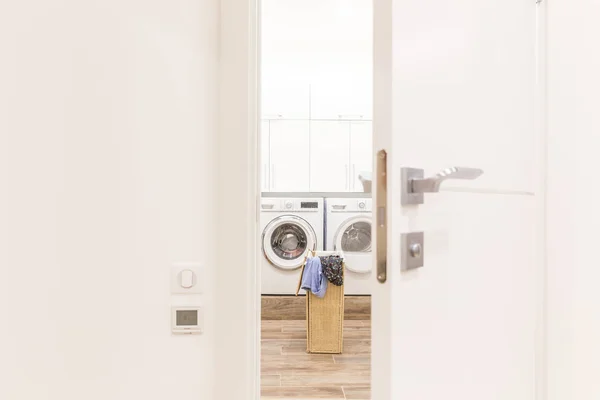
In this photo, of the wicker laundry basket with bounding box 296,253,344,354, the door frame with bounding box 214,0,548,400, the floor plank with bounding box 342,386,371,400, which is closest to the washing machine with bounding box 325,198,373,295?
the wicker laundry basket with bounding box 296,253,344,354

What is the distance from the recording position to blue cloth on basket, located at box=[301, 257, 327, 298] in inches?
101

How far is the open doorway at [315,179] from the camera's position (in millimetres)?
2625

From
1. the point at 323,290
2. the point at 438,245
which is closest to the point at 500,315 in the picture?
the point at 438,245

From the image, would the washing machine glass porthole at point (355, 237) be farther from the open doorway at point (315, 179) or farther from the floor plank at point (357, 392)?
the floor plank at point (357, 392)

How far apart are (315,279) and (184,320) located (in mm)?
1702

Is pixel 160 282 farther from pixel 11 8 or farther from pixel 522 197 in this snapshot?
pixel 522 197

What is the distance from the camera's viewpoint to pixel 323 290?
8.48 feet

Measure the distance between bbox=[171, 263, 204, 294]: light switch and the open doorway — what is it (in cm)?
158

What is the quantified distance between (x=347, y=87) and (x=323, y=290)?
225 cm

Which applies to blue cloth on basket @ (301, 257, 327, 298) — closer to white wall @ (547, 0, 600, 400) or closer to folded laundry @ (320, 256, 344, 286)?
folded laundry @ (320, 256, 344, 286)

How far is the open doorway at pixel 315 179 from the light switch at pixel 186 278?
159 cm

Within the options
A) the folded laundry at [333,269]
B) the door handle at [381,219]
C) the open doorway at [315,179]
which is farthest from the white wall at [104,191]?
the folded laundry at [333,269]

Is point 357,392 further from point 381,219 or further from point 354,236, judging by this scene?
point 381,219

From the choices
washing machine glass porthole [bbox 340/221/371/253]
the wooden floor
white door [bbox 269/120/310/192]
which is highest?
white door [bbox 269/120/310/192]
